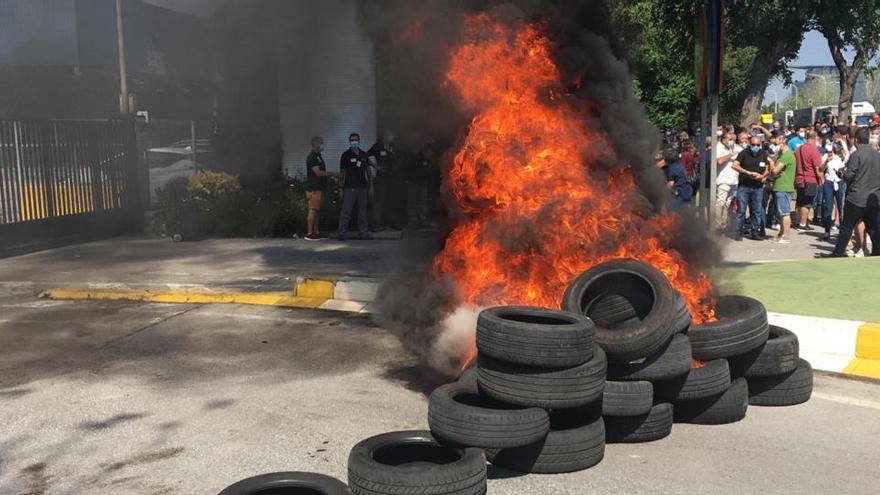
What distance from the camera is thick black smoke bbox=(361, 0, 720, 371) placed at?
6.71m

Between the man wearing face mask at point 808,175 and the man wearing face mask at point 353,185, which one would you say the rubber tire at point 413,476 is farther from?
the man wearing face mask at point 808,175

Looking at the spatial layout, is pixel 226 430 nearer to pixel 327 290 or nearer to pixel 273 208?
pixel 327 290

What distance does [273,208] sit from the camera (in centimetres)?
1498

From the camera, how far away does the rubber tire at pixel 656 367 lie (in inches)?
191

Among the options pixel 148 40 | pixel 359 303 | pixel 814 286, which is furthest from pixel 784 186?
pixel 148 40

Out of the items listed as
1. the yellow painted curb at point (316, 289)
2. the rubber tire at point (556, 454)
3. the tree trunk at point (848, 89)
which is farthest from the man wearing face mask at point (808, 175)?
the tree trunk at point (848, 89)

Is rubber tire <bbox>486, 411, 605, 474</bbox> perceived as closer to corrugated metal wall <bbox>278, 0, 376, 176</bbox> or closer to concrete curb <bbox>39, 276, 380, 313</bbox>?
concrete curb <bbox>39, 276, 380, 313</bbox>

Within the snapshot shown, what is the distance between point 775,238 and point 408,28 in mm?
9103

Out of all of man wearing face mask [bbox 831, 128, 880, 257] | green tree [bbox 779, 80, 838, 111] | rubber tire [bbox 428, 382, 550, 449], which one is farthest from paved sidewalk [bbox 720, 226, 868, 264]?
green tree [bbox 779, 80, 838, 111]

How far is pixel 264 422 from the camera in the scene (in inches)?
206

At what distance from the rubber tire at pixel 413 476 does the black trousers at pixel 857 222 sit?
29.6 ft

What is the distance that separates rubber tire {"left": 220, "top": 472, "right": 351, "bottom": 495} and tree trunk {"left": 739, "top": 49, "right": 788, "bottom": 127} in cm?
2163

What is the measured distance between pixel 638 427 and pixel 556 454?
70 centimetres

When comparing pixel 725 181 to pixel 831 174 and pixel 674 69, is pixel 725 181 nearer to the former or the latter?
pixel 831 174
